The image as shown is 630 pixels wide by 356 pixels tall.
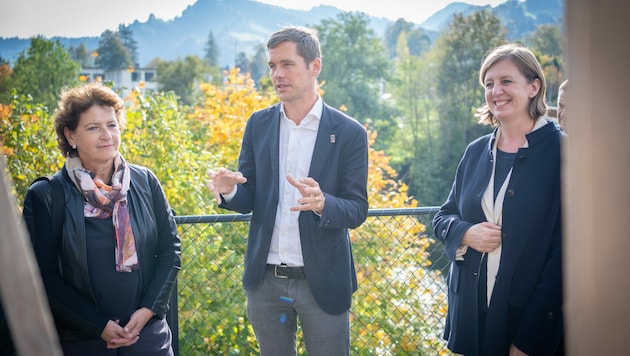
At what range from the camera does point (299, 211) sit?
2506mm

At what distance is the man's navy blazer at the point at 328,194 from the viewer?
8.07ft

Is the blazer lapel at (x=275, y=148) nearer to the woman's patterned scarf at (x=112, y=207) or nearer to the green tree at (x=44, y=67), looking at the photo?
the woman's patterned scarf at (x=112, y=207)

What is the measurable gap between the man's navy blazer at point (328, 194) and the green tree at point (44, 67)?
4822 cm

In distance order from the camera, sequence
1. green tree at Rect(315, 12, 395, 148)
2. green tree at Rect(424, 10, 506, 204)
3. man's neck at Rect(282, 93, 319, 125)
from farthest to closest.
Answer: green tree at Rect(315, 12, 395, 148) < green tree at Rect(424, 10, 506, 204) < man's neck at Rect(282, 93, 319, 125)

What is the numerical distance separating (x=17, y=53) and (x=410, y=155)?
33.4 meters

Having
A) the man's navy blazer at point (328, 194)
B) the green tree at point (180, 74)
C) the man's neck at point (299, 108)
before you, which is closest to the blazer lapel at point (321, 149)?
the man's navy blazer at point (328, 194)

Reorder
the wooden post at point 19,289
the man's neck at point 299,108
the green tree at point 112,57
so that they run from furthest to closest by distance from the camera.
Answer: the green tree at point 112,57 < the man's neck at point 299,108 < the wooden post at point 19,289

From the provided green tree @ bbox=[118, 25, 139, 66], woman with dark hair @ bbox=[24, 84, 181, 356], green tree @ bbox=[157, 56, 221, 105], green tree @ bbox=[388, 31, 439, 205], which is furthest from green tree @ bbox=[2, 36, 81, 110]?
green tree @ bbox=[118, 25, 139, 66]

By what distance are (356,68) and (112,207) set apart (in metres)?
55.4

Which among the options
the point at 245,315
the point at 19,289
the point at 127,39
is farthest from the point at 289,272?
the point at 127,39

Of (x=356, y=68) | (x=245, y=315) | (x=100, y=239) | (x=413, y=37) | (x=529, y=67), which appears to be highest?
(x=413, y=37)

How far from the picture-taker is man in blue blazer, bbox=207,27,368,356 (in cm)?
248

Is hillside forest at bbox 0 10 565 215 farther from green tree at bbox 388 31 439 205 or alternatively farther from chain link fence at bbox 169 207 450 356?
chain link fence at bbox 169 207 450 356

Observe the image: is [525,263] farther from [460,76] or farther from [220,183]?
[460,76]
